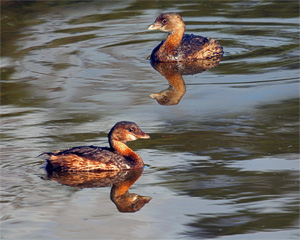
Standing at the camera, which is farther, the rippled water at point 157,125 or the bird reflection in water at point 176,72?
the bird reflection in water at point 176,72

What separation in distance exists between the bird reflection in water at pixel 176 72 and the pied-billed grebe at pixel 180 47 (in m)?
0.11

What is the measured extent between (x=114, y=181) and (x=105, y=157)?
1.38 feet

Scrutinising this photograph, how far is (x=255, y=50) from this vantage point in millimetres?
14961

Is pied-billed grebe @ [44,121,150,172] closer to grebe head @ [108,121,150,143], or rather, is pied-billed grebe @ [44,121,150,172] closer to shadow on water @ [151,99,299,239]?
grebe head @ [108,121,150,143]

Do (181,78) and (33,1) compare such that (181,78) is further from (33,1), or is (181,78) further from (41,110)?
(33,1)

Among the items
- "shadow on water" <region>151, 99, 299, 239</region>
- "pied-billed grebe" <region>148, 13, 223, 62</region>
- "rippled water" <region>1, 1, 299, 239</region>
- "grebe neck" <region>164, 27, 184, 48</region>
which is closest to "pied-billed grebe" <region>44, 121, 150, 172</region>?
"rippled water" <region>1, 1, 299, 239</region>

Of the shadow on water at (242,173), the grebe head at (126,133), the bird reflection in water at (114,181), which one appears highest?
the grebe head at (126,133)

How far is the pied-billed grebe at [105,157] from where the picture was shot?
359 inches

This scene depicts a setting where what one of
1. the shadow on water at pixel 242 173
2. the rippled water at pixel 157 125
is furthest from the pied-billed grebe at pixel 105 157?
the shadow on water at pixel 242 173

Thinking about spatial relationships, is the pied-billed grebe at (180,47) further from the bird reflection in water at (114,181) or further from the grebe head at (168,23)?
the bird reflection in water at (114,181)

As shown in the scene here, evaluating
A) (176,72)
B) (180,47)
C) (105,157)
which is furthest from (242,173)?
(180,47)

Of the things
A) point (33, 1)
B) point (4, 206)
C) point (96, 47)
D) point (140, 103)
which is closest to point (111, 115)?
point (140, 103)

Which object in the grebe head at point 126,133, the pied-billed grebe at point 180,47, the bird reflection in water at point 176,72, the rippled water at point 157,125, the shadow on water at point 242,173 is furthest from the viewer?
the pied-billed grebe at point 180,47

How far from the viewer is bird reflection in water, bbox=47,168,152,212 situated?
8.11 meters
